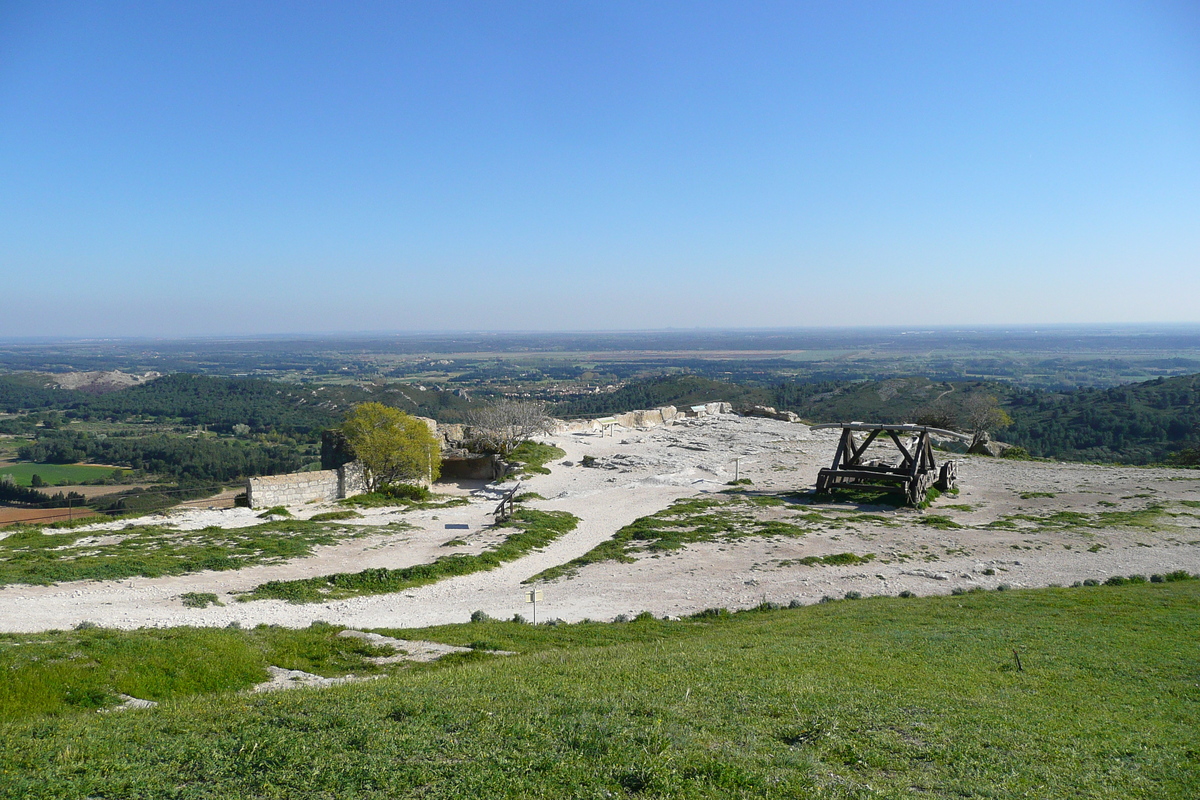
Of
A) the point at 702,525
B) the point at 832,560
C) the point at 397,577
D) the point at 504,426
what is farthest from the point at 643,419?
the point at 397,577

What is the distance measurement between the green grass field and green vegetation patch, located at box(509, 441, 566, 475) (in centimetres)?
3249

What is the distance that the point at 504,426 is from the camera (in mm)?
35500

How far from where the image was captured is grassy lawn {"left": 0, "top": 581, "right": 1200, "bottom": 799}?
176 inches

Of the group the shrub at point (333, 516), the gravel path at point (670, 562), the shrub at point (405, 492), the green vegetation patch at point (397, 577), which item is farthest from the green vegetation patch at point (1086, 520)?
the shrub at point (333, 516)

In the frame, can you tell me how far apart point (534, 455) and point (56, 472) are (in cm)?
3993

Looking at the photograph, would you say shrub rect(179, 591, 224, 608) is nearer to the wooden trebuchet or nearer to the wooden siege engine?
the wooden trebuchet

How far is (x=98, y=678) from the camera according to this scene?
699cm

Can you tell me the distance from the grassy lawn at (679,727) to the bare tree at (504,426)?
24.9 meters

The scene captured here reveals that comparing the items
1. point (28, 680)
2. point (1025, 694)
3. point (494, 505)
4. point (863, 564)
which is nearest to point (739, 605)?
point (863, 564)

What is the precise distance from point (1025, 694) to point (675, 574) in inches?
342

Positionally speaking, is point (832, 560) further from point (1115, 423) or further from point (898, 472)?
point (1115, 423)

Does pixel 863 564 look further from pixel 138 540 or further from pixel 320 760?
pixel 138 540

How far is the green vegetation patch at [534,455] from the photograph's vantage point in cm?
3047

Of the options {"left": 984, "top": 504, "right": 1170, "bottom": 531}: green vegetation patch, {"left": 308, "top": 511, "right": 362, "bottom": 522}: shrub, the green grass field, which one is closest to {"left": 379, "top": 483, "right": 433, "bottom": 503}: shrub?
{"left": 308, "top": 511, "right": 362, "bottom": 522}: shrub
